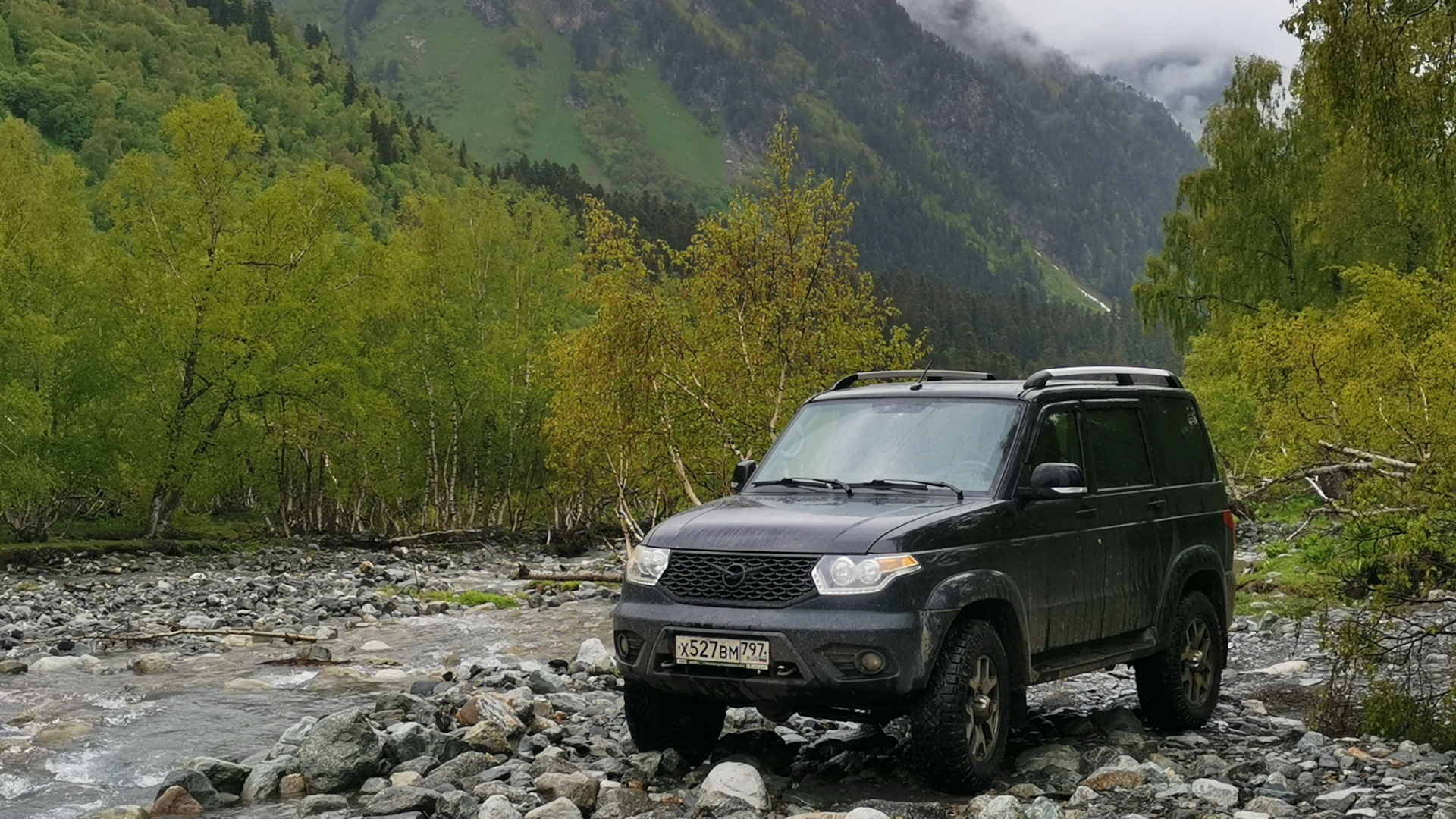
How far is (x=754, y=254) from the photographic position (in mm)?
22984

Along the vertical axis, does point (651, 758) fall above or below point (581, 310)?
below

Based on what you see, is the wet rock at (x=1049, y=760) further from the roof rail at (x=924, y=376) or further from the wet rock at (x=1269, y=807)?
the roof rail at (x=924, y=376)

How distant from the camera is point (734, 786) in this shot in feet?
24.4

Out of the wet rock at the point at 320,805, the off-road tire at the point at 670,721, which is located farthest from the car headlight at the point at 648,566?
the wet rock at the point at 320,805

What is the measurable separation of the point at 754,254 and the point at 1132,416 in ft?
45.6

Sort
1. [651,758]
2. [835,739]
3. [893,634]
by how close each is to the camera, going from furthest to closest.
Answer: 1. [835,739]
2. [651,758]
3. [893,634]

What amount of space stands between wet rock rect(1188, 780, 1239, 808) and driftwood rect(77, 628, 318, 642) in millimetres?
13001

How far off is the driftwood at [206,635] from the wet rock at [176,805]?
32.4ft

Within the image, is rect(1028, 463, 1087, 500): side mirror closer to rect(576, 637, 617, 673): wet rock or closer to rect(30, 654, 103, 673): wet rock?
rect(576, 637, 617, 673): wet rock

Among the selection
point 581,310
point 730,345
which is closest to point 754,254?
point 730,345

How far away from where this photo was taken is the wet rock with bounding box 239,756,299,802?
8188 millimetres

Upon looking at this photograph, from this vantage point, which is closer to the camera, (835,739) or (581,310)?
(835,739)

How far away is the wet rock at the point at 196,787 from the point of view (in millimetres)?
8031

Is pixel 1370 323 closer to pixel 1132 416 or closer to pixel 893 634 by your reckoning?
pixel 1132 416
